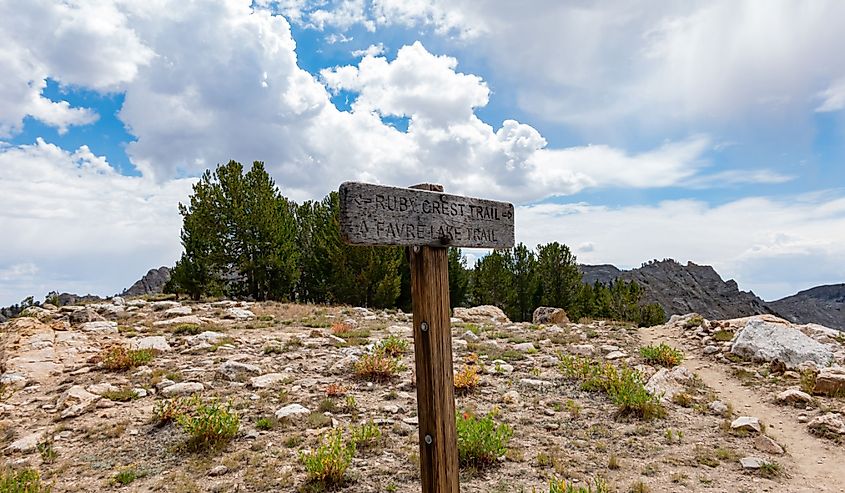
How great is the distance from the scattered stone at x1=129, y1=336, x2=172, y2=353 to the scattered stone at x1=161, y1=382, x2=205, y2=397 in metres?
2.72

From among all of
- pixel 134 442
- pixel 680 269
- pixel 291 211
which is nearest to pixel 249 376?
pixel 134 442

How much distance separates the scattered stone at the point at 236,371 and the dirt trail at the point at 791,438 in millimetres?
7578

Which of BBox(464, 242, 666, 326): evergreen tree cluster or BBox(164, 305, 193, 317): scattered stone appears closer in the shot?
BBox(164, 305, 193, 317): scattered stone

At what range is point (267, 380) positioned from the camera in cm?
844

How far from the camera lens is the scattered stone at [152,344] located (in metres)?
10.4

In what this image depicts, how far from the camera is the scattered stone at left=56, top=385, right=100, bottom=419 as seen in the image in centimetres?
725

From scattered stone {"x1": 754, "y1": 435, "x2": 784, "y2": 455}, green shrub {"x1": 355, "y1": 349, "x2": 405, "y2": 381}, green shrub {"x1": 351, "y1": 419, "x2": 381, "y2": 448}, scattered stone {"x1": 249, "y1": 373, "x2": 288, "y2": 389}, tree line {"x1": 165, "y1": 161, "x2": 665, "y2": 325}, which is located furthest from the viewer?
tree line {"x1": 165, "y1": 161, "x2": 665, "y2": 325}

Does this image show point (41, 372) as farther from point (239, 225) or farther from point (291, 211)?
point (291, 211)

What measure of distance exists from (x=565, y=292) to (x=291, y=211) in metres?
20.1

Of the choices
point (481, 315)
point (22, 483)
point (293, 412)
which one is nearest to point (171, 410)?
point (293, 412)

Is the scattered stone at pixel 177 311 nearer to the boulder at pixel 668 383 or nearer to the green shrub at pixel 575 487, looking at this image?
the boulder at pixel 668 383

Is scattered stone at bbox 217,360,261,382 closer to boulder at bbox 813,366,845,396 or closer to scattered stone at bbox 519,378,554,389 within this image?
scattered stone at bbox 519,378,554,389

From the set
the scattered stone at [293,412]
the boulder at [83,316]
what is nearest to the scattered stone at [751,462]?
the scattered stone at [293,412]

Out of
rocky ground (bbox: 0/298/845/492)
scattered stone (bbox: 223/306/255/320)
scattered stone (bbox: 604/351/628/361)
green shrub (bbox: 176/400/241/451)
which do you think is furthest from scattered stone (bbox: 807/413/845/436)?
scattered stone (bbox: 223/306/255/320)
